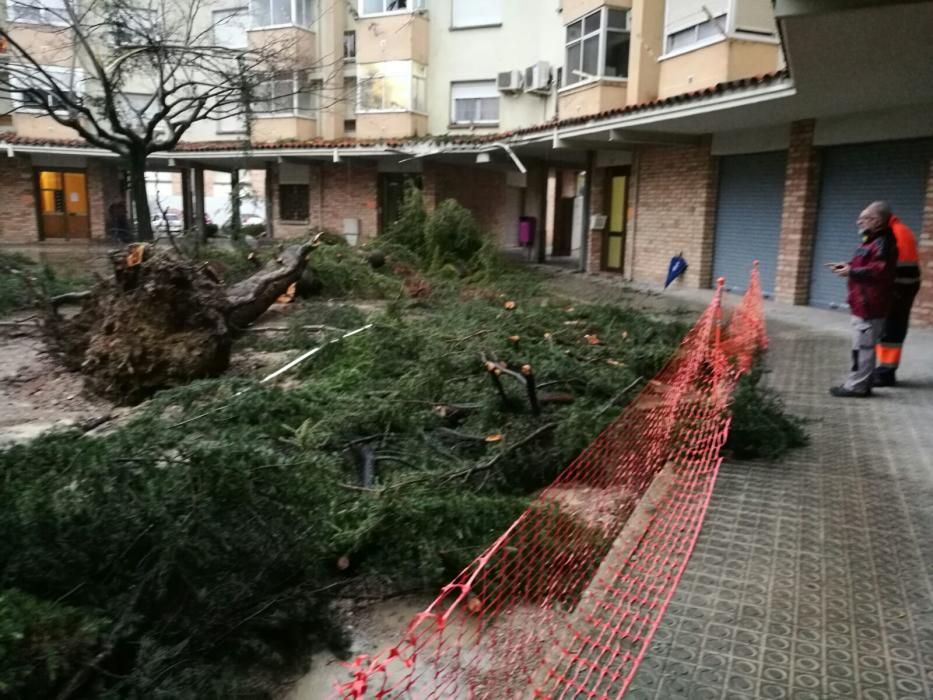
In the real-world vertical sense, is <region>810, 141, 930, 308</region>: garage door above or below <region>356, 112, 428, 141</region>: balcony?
below

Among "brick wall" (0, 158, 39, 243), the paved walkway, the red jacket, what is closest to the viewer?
the paved walkway

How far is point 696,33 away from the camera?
14109mm

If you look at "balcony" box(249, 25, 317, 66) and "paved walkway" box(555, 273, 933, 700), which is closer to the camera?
"paved walkway" box(555, 273, 933, 700)

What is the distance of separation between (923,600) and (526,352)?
162 inches

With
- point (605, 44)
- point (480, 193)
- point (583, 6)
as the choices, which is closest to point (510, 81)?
point (583, 6)

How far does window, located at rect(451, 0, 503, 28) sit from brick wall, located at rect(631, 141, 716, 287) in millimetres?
8733

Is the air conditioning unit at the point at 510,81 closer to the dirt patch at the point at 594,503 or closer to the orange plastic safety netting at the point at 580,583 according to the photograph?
the orange plastic safety netting at the point at 580,583

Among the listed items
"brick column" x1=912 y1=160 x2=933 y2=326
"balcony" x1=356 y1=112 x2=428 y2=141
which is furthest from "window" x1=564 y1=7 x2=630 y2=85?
"brick column" x1=912 y1=160 x2=933 y2=326

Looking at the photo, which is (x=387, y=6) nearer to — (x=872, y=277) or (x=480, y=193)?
(x=480, y=193)

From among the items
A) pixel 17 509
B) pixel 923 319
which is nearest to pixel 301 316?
pixel 17 509

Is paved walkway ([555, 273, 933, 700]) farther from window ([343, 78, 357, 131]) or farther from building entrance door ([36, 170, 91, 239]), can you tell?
building entrance door ([36, 170, 91, 239])

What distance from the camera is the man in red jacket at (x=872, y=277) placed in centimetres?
598

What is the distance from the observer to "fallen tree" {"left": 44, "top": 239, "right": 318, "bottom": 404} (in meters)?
6.95

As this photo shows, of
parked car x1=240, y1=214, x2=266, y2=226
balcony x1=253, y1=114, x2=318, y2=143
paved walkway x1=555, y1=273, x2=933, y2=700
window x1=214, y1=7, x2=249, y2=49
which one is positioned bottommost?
paved walkway x1=555, y1=273, x2=933, y2=700
